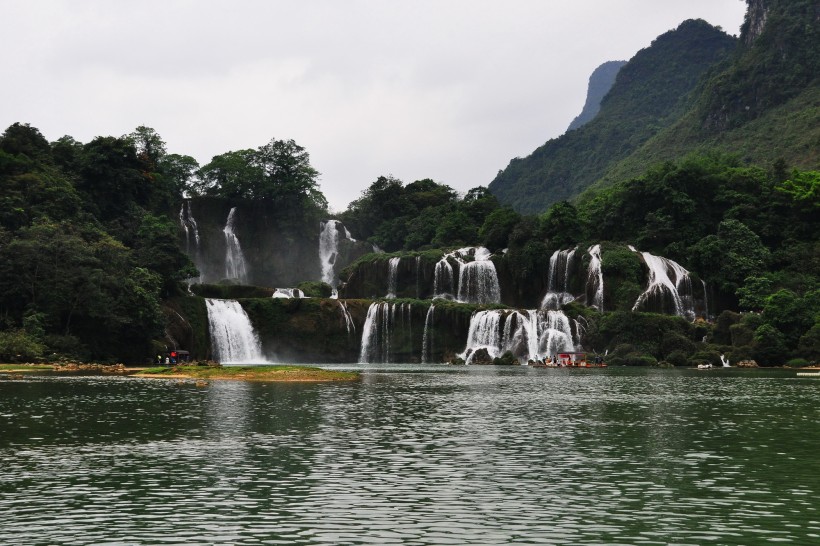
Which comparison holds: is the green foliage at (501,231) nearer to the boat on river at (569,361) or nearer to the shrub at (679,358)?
the boat on river at (569,361)

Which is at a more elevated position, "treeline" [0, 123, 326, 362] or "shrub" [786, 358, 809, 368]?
"treeline" [0, 123, 326, 362]

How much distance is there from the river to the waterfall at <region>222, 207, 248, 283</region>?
8094 centimetres

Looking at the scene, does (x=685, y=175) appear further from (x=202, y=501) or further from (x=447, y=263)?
(x=202, y=501)

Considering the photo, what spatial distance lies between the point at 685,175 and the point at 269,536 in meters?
90.3

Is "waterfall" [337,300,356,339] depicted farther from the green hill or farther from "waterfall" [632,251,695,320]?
the green hill

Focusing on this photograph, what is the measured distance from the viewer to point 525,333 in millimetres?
79938

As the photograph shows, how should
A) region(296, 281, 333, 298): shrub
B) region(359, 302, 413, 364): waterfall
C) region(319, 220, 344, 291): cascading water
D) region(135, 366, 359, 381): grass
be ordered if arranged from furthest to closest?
region(319, 220, 344, 291): cascading water, region(296, 281, 333, 298): shrub, region(359, 302, 413, 364): waterfall, region(135, 366, 359, 381): grass

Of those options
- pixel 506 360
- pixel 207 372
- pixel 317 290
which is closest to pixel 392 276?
pixel 317 290

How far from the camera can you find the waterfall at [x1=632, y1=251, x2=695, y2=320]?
83.9 metres

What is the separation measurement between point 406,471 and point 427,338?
6491cm

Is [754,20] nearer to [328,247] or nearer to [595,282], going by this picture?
[328,247]

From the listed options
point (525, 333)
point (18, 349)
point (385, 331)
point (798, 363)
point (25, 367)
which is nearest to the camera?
point (25, 367)

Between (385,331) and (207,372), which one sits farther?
(385,331)

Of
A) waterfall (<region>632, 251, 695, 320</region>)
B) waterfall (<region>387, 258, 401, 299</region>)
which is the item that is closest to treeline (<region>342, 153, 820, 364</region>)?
waterfall (<region>632, 251, 695, 320</region>)
